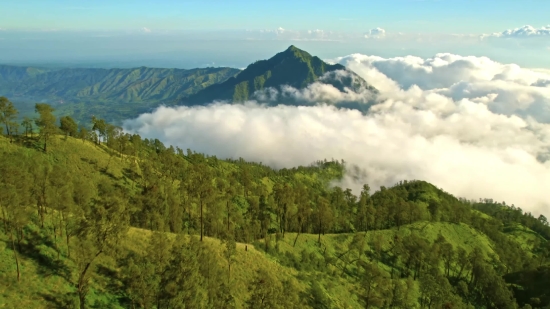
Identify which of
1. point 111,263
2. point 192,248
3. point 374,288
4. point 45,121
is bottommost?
point 374,288

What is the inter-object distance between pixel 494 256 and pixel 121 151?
7757 inches

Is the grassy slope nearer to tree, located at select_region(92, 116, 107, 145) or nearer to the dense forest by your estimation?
the dense forest

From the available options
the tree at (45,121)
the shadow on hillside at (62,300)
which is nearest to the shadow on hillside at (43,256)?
the shadow on hillside at (62,300)

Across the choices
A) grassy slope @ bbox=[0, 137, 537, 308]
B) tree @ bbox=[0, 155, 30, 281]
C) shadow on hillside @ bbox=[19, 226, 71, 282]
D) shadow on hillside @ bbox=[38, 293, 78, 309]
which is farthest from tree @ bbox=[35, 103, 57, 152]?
shadow on hillside @ bbox=[38, 293, 78, 309]

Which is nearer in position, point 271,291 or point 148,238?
point 271,291

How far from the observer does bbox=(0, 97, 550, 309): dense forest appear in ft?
153

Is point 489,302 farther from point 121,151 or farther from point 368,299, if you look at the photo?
point 121,151

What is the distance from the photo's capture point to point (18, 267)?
4938 centimetres

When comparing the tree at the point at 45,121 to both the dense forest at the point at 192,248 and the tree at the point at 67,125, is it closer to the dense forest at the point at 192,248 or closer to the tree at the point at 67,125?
the dense forest at the point at 192,248

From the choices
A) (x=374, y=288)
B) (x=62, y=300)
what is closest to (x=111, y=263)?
(x=62, y=300)

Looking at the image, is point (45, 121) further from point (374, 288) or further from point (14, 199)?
point (374, 288)

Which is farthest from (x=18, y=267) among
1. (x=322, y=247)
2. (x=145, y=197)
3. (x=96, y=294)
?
(x=322, y=247)

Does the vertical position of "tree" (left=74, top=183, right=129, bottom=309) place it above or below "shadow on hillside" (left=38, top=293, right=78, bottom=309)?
above

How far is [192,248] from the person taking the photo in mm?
54219
